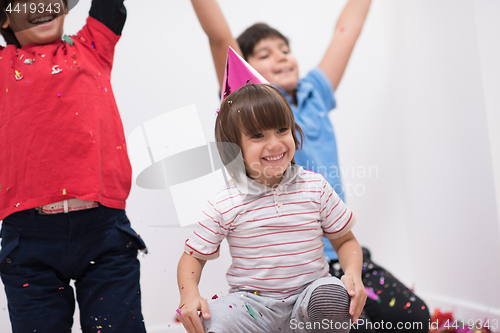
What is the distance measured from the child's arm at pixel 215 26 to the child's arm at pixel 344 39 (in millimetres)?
295

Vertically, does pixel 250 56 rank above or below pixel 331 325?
above

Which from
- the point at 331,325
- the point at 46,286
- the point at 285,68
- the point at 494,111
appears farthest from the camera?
the point at 285,68

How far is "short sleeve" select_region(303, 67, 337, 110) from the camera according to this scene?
1.04 metres

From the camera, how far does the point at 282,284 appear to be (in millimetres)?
637

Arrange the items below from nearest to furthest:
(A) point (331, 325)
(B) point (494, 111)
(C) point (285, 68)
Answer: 1. (A) point (331, 325)
2. (B) point (494, 111)
3. (C) point (285, 68)

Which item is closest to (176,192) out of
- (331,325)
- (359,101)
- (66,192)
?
(66,192)

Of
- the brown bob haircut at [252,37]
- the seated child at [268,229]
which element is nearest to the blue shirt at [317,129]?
the brown bob haircut at [252,37]

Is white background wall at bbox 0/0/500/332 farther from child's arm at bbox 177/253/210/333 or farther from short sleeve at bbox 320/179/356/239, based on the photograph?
short sleeve at bbox 320/179/356/239

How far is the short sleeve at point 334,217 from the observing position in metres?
0.67

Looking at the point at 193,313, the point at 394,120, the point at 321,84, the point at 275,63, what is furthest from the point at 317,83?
the point at 193,313

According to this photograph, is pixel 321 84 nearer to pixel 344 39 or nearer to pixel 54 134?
pixel 344 39

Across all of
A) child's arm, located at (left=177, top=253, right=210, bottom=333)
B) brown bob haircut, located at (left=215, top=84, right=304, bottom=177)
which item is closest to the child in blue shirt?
brown bob haircut, located at (left=215, top=84, right=304, bottom=177)

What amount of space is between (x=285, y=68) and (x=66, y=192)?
0.56 meters

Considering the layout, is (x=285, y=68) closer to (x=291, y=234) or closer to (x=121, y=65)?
(x=121, y=65)
